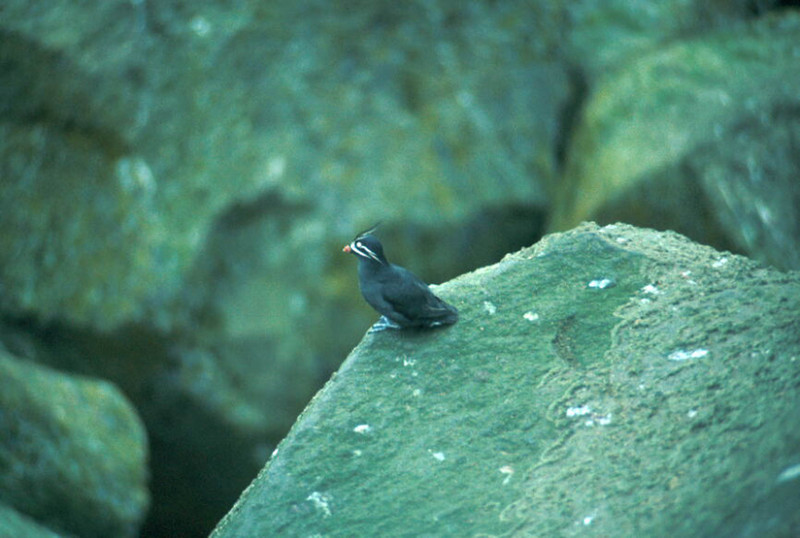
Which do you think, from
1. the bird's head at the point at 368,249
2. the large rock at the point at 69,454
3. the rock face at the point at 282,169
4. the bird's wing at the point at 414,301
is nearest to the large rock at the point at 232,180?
the rock face at the point at 282,169

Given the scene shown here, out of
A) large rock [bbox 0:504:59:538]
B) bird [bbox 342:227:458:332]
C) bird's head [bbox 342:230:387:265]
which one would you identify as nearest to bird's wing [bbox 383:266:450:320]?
bird [bbox 342:227:458:332]

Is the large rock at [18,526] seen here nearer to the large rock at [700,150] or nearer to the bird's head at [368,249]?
the bird's head at [368,249]

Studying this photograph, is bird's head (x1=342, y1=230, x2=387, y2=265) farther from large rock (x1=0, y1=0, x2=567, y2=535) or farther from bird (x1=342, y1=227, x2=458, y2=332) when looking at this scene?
large rock (x1=0, y1=0, x2=567, y2=535)

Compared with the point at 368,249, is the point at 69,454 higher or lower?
lower

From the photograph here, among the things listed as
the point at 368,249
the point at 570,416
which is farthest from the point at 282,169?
the point at 570,416

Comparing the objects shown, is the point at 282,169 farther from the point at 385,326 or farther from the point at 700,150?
the point at 385,326

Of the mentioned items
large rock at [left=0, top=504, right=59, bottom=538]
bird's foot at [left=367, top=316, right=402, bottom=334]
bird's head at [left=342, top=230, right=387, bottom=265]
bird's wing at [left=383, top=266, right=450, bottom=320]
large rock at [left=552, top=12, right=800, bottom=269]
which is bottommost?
large rock at [left=552, top=12, right=800, bottom=269]
